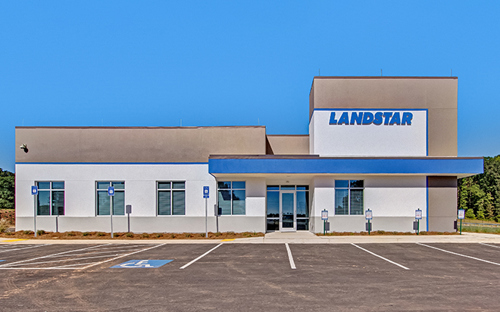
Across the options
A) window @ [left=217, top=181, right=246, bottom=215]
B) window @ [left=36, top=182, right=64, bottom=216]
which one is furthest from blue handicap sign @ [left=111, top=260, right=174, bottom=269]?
window @ [left=36, top=182, right=64, bottom=216]

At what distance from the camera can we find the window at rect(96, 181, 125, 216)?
65.2 feet

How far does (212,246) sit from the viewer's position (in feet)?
48.4

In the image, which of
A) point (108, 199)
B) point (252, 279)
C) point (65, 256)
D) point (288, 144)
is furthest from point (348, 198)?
point (65, 256)

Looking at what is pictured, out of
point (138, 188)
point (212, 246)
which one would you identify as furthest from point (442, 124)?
point (138, 188)

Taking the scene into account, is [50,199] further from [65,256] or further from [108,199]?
[65,256]

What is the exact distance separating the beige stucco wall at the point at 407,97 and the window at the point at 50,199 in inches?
592

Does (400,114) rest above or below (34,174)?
above

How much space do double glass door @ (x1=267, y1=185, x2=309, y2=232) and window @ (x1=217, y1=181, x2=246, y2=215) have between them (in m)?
1.86

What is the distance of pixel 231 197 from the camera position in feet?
64.3

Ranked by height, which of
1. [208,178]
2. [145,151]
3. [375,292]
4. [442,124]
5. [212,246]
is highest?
[442,124]

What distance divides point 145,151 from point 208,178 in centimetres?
389

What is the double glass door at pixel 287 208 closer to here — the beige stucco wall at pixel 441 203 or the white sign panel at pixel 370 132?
the white sign panel at pixel 370 132

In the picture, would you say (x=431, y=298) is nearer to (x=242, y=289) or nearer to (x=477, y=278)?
(x=477, y=278)

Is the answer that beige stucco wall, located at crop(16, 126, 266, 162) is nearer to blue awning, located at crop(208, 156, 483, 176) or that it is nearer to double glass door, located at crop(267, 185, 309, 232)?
blue awning, located at crop(208, 156, 483, 176)
